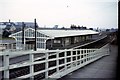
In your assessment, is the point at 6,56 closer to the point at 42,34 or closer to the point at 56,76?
→ the point at 56,76

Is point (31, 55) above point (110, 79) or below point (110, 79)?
above

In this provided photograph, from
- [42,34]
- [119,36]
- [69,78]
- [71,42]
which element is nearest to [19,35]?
[42,34]

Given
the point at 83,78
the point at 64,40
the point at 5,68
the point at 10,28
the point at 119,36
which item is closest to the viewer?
the point at 5,68

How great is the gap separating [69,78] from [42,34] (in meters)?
22.0

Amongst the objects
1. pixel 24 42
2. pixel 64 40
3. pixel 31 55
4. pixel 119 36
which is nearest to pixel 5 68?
pixel 31 55

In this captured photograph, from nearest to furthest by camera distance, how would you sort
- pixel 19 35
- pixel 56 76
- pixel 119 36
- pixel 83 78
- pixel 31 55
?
1. pixel 119 36
2. pixel 31 55
3. pixel 56 76
4. pixel 83 78
5. pixel 19 35

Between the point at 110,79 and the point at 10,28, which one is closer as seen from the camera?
the point at 110,79

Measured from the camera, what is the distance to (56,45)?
30.7 m

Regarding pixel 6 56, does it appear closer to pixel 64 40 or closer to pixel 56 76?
pixel 56 76

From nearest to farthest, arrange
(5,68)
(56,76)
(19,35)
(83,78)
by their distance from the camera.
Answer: (5,68), (56,76), (83,78), (19,35)

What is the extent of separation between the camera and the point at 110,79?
559 cm

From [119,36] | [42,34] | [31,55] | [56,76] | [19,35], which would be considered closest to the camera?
[119,36]

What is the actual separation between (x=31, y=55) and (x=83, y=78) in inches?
88.9

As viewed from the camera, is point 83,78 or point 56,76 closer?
point 56,76
